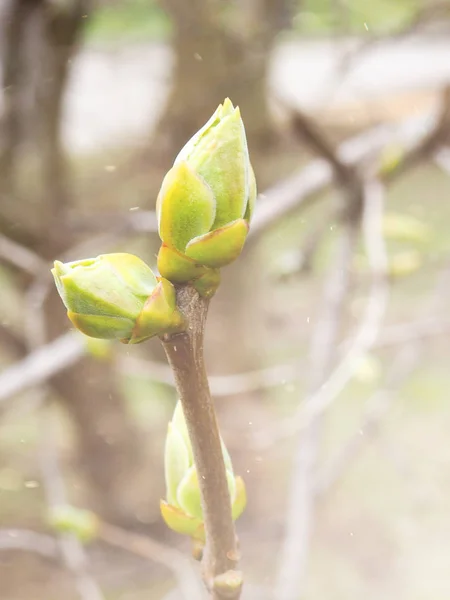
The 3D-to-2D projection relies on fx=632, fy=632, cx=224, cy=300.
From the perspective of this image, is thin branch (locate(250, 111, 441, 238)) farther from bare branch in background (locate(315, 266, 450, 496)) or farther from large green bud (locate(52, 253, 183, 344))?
large green bud (locate(52, 253, 183, 344))

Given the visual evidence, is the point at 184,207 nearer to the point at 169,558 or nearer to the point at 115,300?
the point at 115,300

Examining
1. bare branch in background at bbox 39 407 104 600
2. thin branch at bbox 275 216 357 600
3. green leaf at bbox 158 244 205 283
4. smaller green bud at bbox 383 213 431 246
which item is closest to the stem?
green leaf at bbox 158 244 205 283

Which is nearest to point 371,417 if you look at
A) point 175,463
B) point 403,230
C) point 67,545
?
point 403,230

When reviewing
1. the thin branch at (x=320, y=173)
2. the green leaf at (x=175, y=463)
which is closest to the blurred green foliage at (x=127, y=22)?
the thin branch at (x=320, y=173)

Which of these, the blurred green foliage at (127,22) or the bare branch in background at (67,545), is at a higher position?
the blurred green foliage at (127,22)

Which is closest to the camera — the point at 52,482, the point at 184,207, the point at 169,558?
the point at 184,207

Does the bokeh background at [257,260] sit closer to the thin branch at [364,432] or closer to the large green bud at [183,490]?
the thin branch at [364,432]

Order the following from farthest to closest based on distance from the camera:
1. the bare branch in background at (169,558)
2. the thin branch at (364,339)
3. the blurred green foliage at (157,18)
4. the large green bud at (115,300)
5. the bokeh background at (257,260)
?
the blurred green foliage at (157,18) < the bokeh background at (257,260) < the thin branch at (364,339) < the bare branch in background at (169,558) < the large green bud at (115,300)
